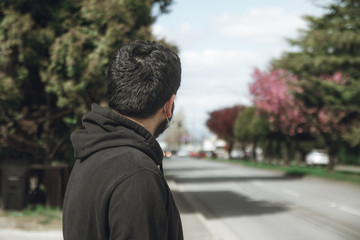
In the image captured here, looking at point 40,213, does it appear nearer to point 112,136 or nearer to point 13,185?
point 13,185

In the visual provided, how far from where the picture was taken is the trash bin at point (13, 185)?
10305 mm

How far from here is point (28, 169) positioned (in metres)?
10.6

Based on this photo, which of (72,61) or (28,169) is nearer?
(72,61)

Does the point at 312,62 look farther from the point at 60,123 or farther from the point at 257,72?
the point at 257,72

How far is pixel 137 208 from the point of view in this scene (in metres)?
1.37

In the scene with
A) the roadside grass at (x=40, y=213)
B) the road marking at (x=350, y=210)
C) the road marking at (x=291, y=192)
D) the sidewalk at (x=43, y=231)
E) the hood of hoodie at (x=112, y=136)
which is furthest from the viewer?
the road marking at (x=291, y=192)

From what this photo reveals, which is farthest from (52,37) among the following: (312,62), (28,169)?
(312,62)

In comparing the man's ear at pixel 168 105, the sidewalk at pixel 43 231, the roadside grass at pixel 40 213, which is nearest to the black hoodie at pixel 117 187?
the man's ear at pixel 168 105

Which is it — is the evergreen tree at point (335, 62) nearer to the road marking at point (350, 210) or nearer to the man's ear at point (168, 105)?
the road marking at point (350, 210)

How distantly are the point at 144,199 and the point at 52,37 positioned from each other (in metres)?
9.25

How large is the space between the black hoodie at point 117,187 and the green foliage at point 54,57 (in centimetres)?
810

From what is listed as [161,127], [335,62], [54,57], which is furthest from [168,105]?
[335,62]

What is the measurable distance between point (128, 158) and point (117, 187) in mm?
100

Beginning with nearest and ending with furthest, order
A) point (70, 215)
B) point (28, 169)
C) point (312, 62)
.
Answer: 1. point (70, 215)
2. point (28, 169)
3. point (312, 62)
